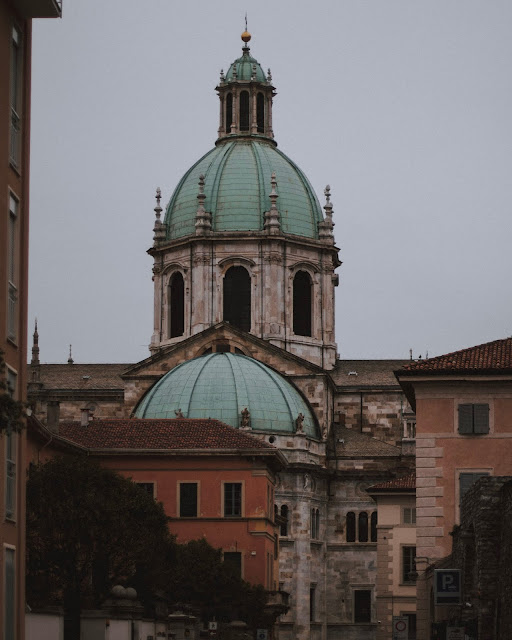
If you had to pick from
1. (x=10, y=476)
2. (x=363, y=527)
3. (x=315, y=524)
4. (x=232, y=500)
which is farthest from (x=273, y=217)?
(x=10, y=476)

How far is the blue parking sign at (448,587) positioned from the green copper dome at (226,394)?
60924 mm

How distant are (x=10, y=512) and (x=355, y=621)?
77866 millimetres

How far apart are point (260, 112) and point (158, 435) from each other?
1644 inches

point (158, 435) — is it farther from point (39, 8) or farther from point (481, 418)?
point (39, 8)

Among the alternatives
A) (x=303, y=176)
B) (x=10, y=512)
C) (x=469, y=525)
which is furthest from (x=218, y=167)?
(x=10, y=512)

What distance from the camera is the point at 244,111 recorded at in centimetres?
11600

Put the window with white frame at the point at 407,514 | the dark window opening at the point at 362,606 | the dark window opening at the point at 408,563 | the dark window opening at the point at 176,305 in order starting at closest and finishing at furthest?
the dark window opening at the point at 408,563 < the window with white frame at the point at 407,514 < the dark window opening at the point at 362,606 < the dark window opening at the point at 176,305

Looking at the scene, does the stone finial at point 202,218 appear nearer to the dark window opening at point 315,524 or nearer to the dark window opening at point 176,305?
the dark window opening at point 176,305

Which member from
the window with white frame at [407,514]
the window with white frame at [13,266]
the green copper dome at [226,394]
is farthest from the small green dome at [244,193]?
the window with white frame at [13,266]

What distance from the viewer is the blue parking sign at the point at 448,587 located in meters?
37.0

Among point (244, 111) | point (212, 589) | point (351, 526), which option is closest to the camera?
point (212, 589)

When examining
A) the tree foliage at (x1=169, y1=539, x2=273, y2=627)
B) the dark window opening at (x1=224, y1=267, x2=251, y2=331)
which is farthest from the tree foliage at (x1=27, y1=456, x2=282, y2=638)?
the dark window opening at (x1=224, y1=267, x2=251, y2=331)

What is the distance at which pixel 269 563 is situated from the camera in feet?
267

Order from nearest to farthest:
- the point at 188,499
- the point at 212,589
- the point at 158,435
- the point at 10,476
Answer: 1. the point at 10,476
2. the point at 212,589
3. the point at 188,499
4. the point at 158,435
